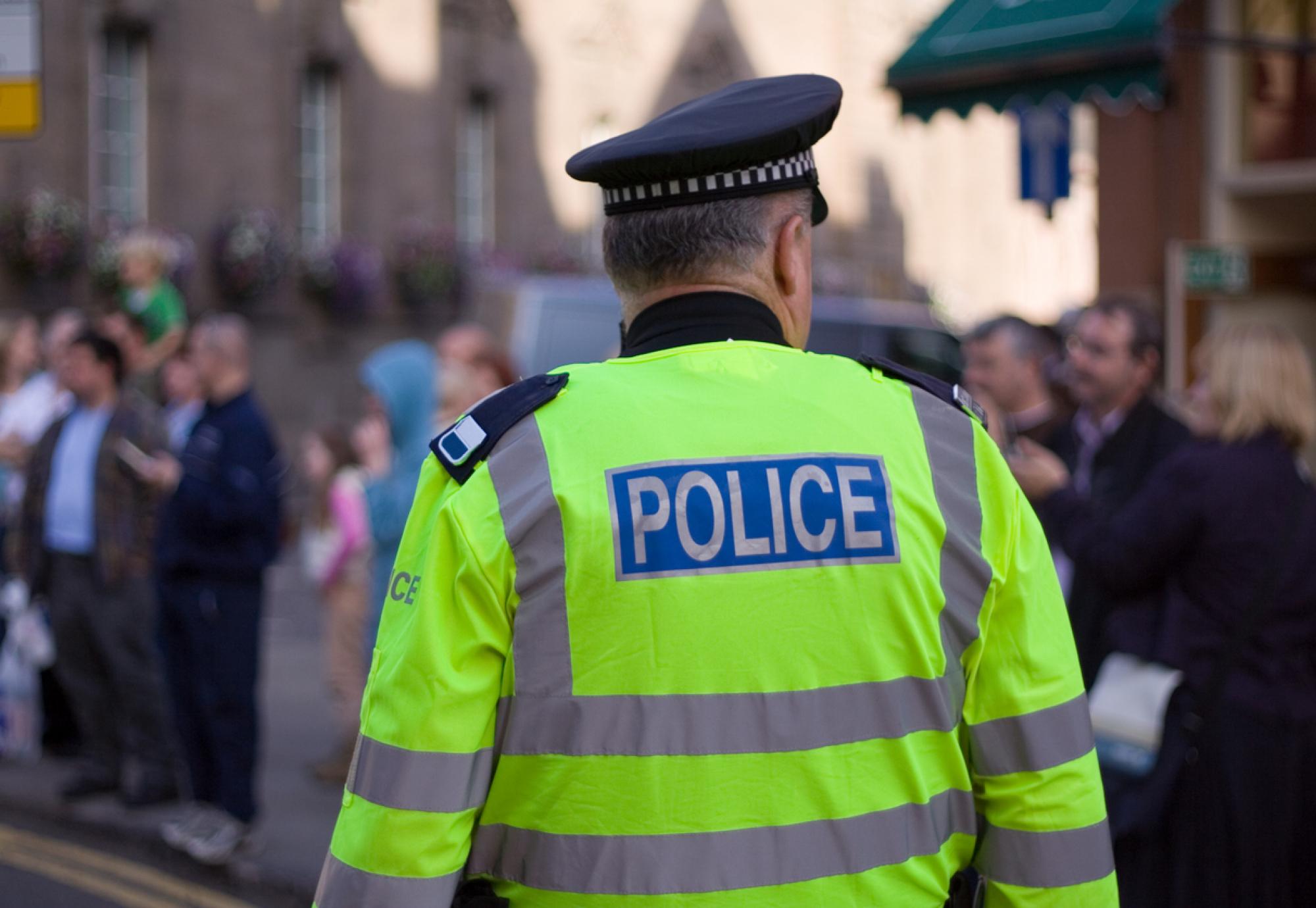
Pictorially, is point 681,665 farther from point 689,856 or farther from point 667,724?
point 689,856

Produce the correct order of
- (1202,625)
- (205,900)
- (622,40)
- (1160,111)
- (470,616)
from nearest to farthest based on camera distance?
(470,616)
(1202,625)
(205,900)
(1160,111)
(622,40)

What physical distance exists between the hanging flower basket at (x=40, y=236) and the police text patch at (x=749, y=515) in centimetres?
1436

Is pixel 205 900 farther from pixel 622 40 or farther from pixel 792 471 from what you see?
pixel 622 40

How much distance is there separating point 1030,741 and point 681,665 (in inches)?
18.6

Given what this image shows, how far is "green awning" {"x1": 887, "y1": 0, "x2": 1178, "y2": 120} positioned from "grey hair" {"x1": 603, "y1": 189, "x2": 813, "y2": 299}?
5.15 metres

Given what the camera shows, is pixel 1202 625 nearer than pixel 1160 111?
Yes

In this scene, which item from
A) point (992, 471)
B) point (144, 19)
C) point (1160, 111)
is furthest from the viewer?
point (144, 19)

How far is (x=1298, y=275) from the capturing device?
330 inches

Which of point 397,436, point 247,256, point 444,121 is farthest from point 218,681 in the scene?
point 444,121

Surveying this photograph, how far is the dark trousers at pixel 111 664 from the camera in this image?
6832mm

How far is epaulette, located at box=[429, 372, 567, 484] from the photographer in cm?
184

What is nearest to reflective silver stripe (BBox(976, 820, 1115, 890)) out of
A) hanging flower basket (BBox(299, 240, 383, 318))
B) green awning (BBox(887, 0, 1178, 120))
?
green awning (BBox(887, 0, 1178, 120))

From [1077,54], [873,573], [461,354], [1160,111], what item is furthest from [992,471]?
[1160,111]

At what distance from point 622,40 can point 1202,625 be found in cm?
1945
